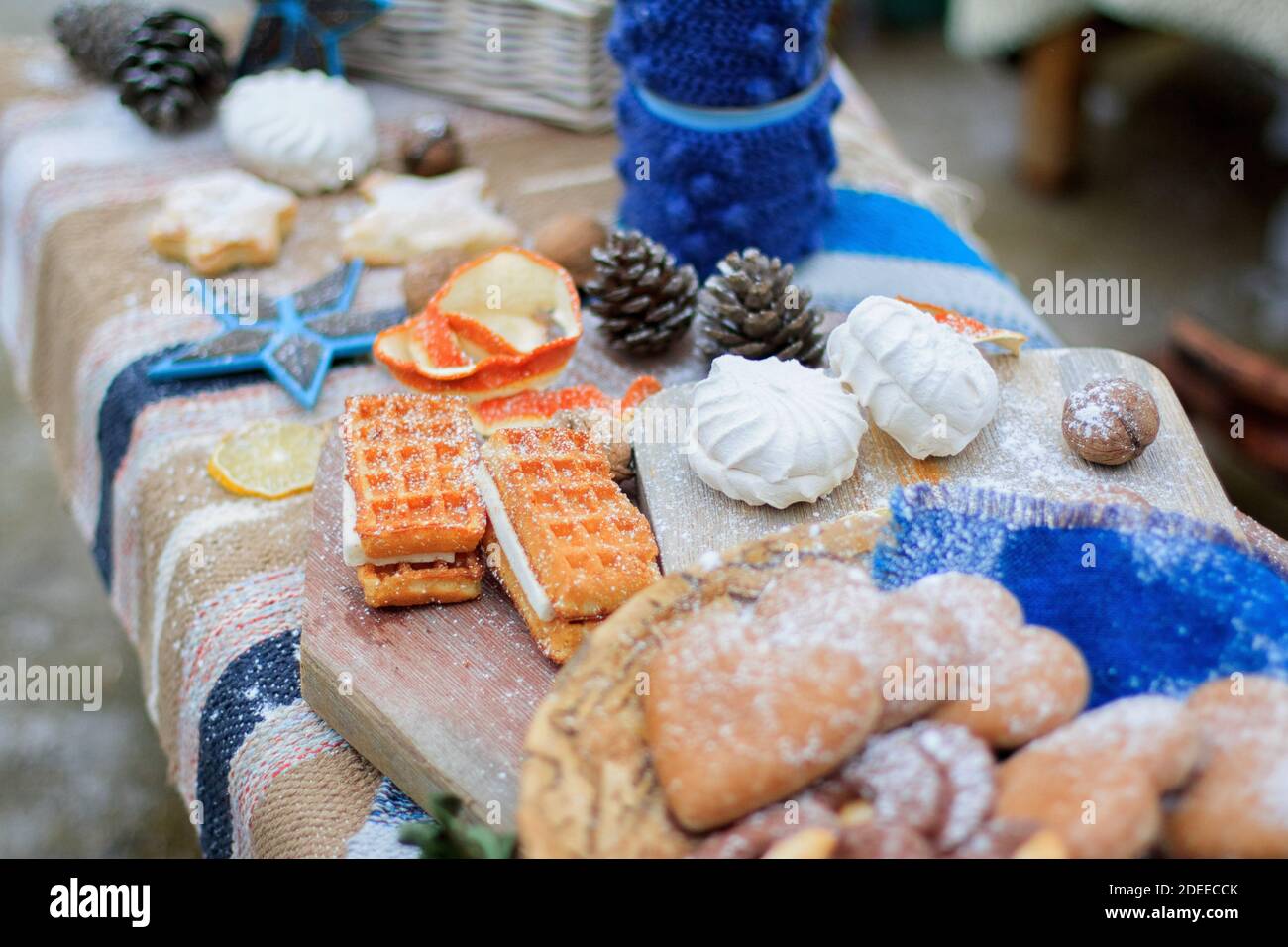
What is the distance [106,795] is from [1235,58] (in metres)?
3.67

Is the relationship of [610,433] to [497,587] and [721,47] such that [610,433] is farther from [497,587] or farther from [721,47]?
[721,47]

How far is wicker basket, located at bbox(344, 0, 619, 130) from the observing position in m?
1.78

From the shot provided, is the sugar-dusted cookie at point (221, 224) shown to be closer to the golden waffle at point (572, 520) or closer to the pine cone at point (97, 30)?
the pine cone at point (97, 30)

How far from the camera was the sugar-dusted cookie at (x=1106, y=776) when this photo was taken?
72cm

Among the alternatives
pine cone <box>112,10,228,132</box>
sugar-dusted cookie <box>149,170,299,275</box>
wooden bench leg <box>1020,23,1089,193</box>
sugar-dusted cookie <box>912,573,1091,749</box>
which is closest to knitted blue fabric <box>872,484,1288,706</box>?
sugar-dusted cookie <box>912,573,1091,749</box>

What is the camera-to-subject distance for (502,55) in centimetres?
188

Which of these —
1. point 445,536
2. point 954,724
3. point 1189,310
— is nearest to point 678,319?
point 445,536

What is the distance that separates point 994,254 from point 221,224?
211cm

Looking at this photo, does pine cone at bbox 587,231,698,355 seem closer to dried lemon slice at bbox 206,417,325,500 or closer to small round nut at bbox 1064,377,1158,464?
dried lemon slice at bbox 206,417,325,500

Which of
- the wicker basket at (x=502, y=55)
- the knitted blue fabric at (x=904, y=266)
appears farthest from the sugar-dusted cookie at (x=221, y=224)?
the knitted blue fabric at (x=904, y=266)

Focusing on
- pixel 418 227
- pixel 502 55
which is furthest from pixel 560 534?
pixel 502 55

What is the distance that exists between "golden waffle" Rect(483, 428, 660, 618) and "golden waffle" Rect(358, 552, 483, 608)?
0.07 meters

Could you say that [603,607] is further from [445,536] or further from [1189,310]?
[1189,310]

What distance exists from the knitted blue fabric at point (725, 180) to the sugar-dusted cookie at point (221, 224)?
469 mm
